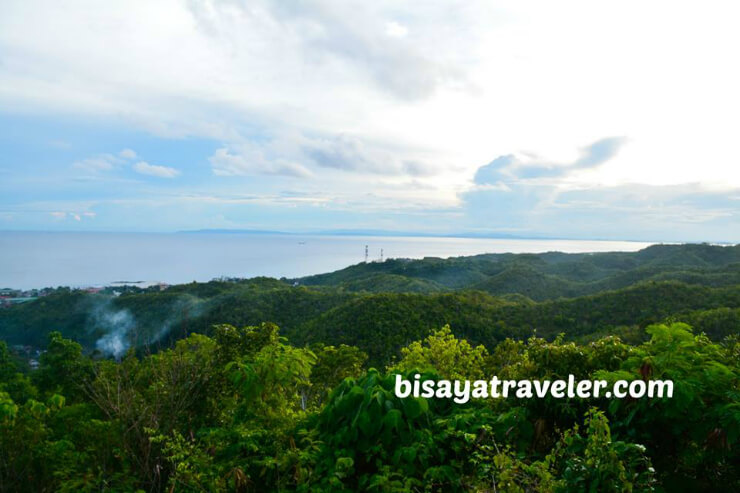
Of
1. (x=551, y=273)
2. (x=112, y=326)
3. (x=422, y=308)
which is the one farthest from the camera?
(x=551, y=273)

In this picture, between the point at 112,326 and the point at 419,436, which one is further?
the point at 112,326

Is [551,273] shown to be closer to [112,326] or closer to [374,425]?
[112,326]

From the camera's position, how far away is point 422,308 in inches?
1401

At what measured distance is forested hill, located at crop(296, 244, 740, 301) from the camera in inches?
2214

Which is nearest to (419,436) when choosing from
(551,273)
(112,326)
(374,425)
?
(374,425)

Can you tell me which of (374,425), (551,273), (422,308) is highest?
(374,425)

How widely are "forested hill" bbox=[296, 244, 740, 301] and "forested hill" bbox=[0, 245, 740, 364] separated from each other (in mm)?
331

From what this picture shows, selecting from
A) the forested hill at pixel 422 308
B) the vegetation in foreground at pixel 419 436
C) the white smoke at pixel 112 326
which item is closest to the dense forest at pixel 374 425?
the vegetation in foreground at pixel 419 436

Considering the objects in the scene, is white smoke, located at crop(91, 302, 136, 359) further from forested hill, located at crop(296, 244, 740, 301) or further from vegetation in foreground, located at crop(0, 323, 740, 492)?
vegetation in foreground, located at crop(0, 323, 740, 492)

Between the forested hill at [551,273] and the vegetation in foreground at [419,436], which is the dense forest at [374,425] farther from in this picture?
the forested hill at [551,273]

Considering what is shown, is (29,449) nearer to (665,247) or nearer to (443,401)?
(443,401)

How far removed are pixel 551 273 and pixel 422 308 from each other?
167 ft

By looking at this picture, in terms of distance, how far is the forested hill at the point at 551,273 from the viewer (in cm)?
5623

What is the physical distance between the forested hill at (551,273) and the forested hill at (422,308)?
331 millimetres
